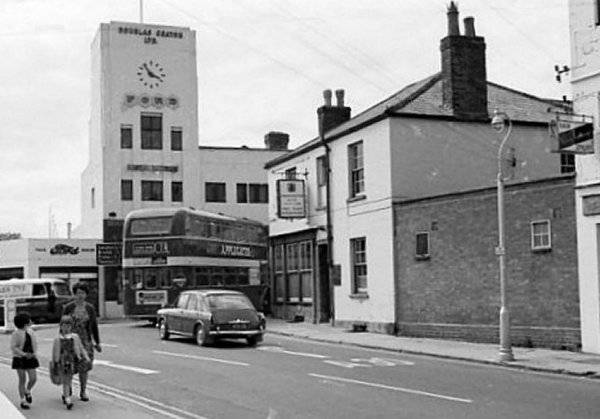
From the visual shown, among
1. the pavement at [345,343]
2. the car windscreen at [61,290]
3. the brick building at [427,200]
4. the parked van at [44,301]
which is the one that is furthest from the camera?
the car windscreen at [61,290]

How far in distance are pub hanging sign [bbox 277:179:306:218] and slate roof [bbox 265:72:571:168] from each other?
1.54 metres

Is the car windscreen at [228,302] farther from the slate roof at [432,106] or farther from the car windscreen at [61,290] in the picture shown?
the car windscreen at [61,290]

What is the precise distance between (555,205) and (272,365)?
8.02 meters

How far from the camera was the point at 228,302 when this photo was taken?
86.3 ft

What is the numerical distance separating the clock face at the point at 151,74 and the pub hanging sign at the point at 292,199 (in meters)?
19.6

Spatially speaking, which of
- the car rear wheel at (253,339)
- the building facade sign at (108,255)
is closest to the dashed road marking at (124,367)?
the car rear wheel at (253,339)

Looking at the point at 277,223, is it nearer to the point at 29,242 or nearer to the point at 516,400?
the point at 29,242

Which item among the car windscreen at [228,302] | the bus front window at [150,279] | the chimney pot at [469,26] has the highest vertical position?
the chimney pot at [469,26]

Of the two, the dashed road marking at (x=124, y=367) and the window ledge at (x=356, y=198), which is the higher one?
the window ledge at (x=356, y=198)

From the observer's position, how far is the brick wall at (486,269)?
22469 mm

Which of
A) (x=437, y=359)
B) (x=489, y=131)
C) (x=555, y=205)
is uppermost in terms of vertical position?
(x=489, y=131)

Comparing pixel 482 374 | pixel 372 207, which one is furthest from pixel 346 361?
pixel 372 207

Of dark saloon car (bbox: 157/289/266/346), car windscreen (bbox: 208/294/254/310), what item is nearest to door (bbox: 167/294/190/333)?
dark saloon car (bbox: 157/289/266/346)

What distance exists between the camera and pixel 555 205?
2275cm
